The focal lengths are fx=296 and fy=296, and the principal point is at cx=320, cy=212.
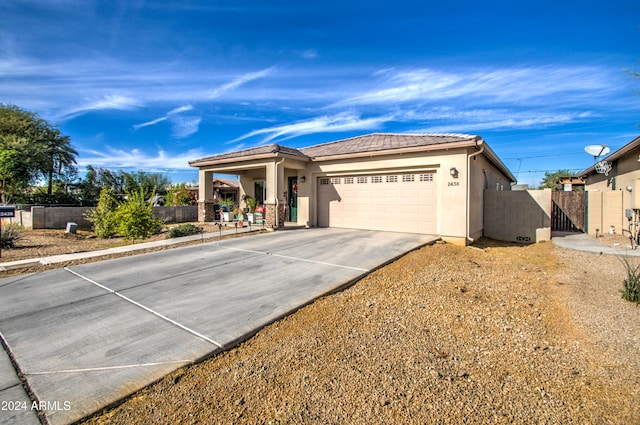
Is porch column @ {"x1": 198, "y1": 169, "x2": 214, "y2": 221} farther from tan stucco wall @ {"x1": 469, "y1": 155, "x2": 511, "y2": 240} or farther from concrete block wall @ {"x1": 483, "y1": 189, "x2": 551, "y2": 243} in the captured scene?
concrete block wall @ {"x1": 483, "y1": 189, "x2": 551, "y2": 243}

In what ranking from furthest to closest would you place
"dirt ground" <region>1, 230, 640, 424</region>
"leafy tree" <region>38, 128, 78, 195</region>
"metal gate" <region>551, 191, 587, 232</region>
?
"leafy tree" <region>38, 128, 78, 195</region> < "metal gate" <region>551, 191, 587, 232</region> < "dirt ground" <region>1, 230, 640, 424</region>

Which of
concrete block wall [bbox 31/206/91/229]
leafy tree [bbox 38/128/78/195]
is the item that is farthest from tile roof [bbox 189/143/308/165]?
leafy tree [bbox 38/128/78/195]

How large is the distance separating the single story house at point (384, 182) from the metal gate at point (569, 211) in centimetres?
278

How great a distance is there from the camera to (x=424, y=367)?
2801mm

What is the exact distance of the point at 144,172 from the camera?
38.4 meters

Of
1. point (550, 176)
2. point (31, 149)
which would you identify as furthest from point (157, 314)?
point (550, 176)

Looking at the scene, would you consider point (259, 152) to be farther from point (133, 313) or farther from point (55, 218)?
point (55, 218)

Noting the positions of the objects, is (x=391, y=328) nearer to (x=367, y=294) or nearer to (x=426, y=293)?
(x=367, y=294)

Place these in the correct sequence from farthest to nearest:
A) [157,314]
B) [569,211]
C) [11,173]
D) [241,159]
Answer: [11,173]
[241,159]
[569,211]
[157,314]

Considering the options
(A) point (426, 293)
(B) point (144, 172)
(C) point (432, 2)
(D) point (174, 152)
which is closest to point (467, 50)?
(C) point (432, 2)

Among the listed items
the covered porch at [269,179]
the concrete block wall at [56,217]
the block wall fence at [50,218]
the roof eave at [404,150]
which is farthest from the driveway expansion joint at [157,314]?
the concrete block wall at [56,217]

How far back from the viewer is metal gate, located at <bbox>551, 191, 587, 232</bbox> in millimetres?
12891

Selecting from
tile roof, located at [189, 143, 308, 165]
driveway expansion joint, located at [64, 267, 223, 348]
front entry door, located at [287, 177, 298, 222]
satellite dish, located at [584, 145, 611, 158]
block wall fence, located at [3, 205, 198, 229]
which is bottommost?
A: driveway expansion joint, located at [64, 267, 223, 348]

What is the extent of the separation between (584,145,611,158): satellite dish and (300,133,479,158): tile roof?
30.5 feet
